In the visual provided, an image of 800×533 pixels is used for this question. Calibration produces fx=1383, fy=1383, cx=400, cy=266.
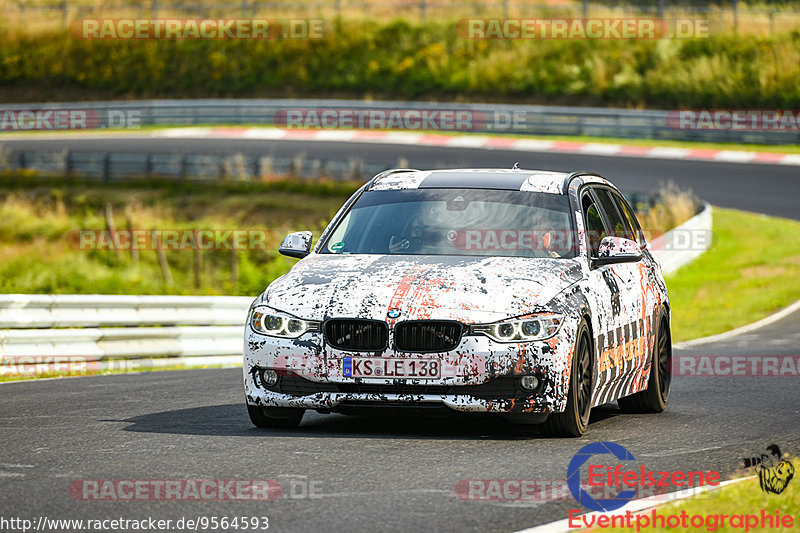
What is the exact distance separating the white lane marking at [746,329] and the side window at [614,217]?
18.4 ft

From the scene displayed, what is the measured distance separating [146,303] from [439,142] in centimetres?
2719

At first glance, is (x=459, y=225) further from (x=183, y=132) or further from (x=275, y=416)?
(x=183, y=132)

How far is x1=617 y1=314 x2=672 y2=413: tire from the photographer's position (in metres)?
10.5

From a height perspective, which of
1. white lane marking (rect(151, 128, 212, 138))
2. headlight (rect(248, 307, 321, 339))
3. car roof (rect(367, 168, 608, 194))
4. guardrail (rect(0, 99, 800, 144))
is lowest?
white lane marking (rect(151, 128, 212, 138))

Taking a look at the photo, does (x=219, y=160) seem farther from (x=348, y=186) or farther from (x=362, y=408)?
(x=362, y=408)

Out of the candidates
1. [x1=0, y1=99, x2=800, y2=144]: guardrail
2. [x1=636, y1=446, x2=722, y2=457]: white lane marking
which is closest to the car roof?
[x1=636, y1=446, x2=722, y2=457]: white lane marking

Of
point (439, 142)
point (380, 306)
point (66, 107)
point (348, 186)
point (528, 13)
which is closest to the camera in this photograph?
point (380, 306)

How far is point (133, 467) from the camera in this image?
7.36m

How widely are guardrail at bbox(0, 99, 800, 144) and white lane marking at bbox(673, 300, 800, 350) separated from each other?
18.9m

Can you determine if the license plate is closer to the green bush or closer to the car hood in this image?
the car hood

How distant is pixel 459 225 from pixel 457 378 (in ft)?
4.97

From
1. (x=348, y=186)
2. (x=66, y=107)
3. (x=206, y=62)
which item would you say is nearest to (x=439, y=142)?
(x=348, y=186)

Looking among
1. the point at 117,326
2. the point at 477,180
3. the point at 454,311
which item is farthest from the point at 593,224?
the point at 117,326

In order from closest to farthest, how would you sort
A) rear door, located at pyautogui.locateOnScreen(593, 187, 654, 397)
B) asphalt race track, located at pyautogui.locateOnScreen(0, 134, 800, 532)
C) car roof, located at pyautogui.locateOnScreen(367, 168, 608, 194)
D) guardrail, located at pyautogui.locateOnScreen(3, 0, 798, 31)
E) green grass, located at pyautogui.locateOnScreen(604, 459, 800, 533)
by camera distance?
green grass, located at pyautogui.locateOnScreen(604, 459, 800, 533) → asphalt race track, located at pyautogui.locateOnScreen(0, 134, 800, 532) → rear door, located at pyautogui.locateOnScreen(593, 187, 654, 397) → car roof, located at pyautogui.locateOnScreen(367, 168, 608, 194) → guardrail, located at pyautogui.locateOnScreen(3, 0, 798, 31)
